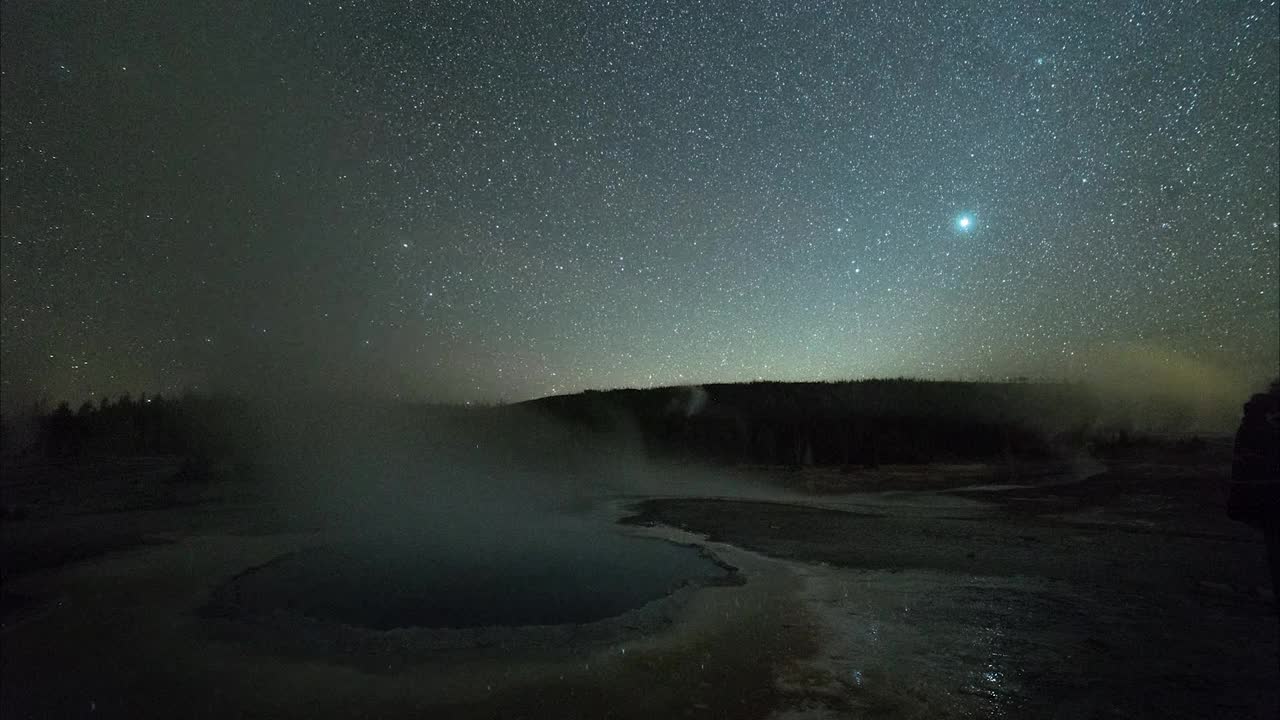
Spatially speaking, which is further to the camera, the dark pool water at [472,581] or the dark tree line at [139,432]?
the dark tree line at [139,432]

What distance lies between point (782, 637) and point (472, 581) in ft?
16.5

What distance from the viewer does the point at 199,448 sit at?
35031 mm

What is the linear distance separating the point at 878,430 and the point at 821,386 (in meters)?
15.7

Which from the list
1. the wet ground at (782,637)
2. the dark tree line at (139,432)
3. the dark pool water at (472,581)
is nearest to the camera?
the wet ground at (782,637)

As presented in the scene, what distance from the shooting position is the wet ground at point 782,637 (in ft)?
18.9

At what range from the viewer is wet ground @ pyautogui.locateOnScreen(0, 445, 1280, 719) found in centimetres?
576

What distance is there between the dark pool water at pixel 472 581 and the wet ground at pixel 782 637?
56 cm

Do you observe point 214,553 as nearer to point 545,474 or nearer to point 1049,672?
point 1049,672

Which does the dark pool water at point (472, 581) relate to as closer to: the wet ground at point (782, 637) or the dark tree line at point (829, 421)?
the wet ground at point (782, 637)

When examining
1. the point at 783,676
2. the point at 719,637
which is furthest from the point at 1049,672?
the point at 719,637

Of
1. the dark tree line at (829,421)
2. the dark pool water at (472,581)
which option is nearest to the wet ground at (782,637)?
the dark pool water at (472,581)

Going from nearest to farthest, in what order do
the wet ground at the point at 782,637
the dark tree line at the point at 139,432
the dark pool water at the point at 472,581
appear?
the wet ground at the point at 782,637 < the dark pool water at the point at 472,581 < the dark tree line at the point at 139,432

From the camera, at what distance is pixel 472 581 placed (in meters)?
10.2

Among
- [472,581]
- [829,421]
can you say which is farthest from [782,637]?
[829,421]
